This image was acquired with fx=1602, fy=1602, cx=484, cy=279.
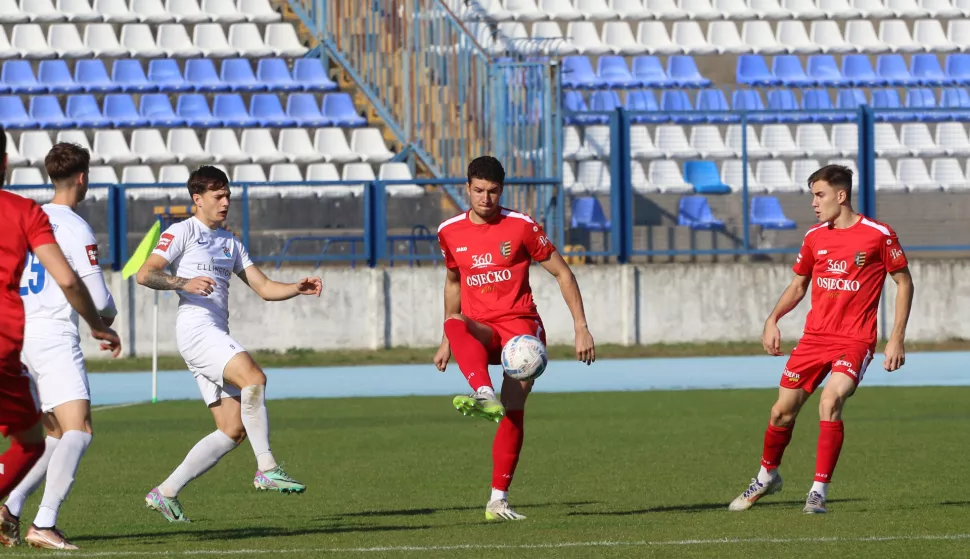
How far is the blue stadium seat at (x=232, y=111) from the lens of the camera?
24906 millimetres

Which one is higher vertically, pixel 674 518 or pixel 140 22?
pixel 140 22

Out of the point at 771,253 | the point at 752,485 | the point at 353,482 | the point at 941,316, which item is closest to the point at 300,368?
the point at 771,253

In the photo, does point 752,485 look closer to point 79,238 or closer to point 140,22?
point 79,238

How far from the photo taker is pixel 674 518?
7793 mm

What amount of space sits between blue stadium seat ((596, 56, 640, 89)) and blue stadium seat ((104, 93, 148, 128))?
299 inches

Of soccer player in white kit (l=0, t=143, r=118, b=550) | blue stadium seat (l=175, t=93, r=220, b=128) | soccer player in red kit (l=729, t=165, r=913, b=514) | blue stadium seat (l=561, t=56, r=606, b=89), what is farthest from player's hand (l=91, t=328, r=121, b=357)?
blue stadium seat (l=561, t=56, r=606, b=89)

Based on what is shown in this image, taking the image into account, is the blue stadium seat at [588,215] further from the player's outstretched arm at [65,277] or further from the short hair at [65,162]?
the player's outstretched arm at [65,277]

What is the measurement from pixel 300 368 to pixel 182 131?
21.2ft

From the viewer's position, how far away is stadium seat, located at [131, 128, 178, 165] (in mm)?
24250

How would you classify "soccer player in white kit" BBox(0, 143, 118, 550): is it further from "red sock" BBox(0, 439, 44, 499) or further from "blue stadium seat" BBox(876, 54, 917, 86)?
"blue stadium seat" BBox(876, 54, 917, 86)

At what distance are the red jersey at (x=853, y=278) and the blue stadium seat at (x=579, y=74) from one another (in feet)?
59.3

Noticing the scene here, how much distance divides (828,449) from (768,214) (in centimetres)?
1376

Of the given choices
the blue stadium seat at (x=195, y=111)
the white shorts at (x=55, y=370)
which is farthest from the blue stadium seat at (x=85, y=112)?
the white shorts at (x=55, y=370)

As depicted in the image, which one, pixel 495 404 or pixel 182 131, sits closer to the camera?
pixel 495 404
